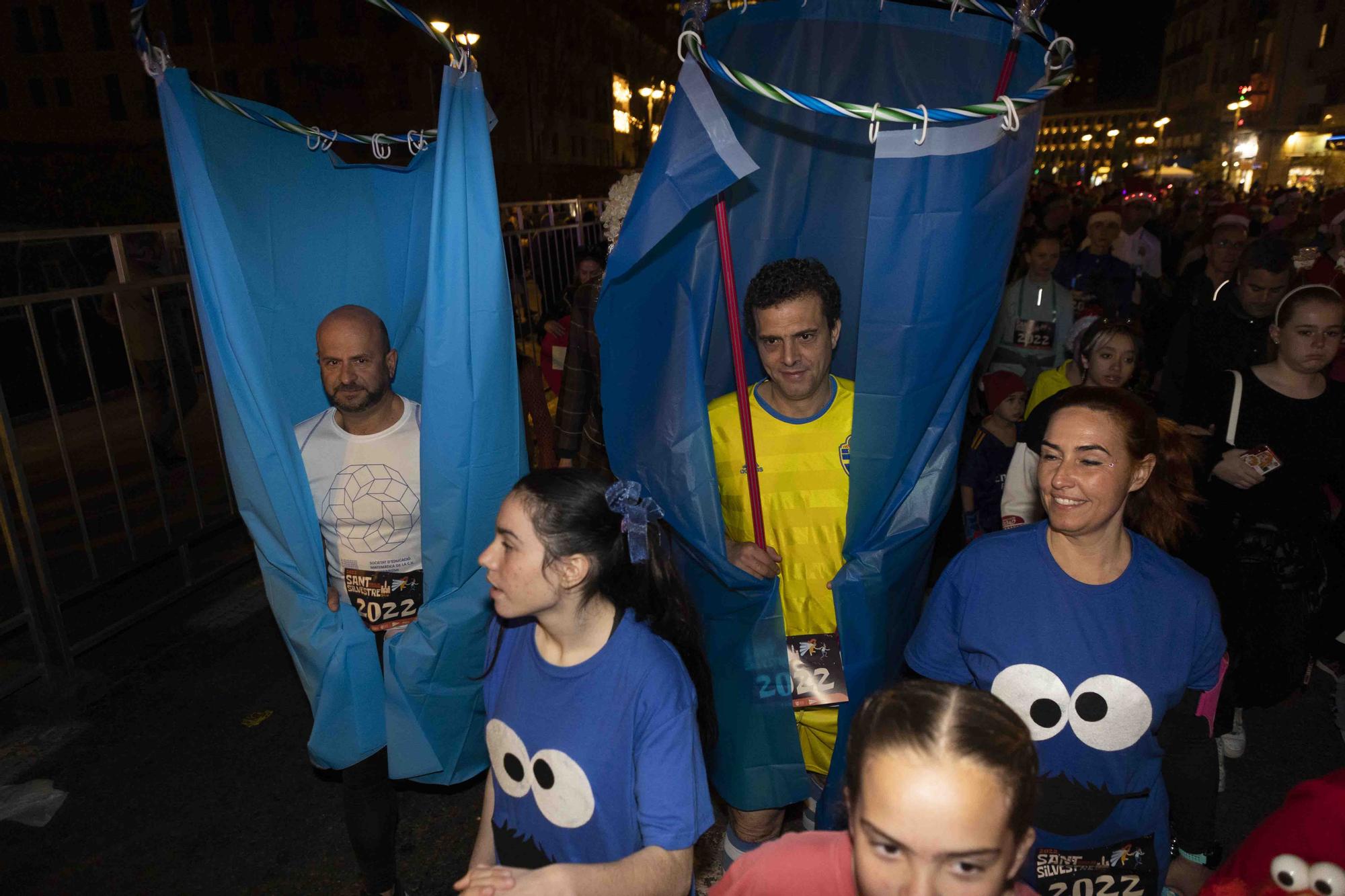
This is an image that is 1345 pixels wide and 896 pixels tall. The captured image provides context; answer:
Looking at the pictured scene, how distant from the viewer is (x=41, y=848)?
2982 mm

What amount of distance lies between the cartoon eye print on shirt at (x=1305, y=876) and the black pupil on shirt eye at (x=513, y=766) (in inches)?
54.6

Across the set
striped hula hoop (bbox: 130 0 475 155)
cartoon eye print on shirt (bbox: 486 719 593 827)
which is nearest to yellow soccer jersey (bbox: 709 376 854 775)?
cartoon eye print on shirt (bbox: 486 719 593 827)

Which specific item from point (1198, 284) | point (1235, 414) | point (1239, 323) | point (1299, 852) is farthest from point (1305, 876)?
point (1198, 284)

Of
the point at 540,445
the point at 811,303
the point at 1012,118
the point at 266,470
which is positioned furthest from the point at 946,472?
the point at 540,445

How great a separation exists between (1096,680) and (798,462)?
923 millimetres

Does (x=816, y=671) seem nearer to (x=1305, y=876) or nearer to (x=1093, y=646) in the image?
(x=1093, y=646)

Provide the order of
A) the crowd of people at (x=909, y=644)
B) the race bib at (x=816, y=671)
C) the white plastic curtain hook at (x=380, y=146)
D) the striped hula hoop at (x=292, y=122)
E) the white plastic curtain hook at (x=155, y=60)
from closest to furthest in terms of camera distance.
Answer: the crowd of people at (x=909, y=644) < the race bib at (x=816, y=671) < the striped hula hoop at (x=292, y=122) < the white plastic curtain hook at (x=155, y=60) < the white plastic curtain hook at (x=380, y=146)

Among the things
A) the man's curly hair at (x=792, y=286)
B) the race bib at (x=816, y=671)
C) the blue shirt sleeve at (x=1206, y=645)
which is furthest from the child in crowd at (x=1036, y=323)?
the blue shirt sleeve at (x=1206, y=645)

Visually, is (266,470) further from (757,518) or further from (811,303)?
(811,303)

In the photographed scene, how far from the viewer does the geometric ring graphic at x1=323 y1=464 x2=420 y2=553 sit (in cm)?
249

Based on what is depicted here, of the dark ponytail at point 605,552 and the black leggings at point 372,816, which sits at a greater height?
the dark ponytail at point 605,552

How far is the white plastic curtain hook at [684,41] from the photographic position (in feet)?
6.04

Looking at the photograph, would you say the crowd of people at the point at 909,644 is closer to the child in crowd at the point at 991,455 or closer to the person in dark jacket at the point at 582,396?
the child in crowd at the point at 991,455

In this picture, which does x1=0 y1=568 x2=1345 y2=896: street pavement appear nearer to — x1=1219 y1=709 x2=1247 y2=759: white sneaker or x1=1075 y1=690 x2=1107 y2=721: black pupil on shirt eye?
x1=1219 y1=709 x2=1247 y2=759: white sneaker
